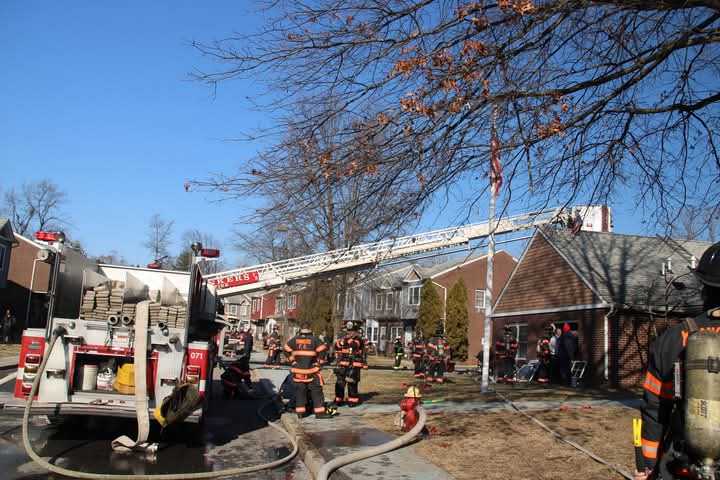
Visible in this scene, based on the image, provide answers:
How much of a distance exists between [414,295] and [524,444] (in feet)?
135

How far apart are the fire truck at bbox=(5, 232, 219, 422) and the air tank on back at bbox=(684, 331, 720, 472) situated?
20.3 feet

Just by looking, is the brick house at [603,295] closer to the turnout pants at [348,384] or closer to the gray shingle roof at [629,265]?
the gray shingle roof at [629,265]

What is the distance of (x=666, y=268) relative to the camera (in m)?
19.9

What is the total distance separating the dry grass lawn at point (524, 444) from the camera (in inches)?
271

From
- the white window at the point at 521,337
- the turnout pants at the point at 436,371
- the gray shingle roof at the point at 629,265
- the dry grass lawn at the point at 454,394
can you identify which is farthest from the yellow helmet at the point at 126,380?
the white window at the point at 521,337

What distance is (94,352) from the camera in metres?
7.87

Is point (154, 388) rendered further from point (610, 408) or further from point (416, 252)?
point (416, 252)

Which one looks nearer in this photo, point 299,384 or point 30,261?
point 299,384

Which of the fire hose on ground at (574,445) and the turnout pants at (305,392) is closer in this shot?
the fire hose on ground at (574,445)

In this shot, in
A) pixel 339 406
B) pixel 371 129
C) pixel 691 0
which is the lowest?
pixel 339 406

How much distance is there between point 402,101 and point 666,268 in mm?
16036

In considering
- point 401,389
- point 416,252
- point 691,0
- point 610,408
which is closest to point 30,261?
point 416,252

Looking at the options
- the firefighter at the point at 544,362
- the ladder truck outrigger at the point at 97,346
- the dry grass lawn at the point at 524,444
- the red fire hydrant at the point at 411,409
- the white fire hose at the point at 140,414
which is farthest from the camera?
the firefighter at the point at 544,362

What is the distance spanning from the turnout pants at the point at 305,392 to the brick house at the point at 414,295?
3439 cm
